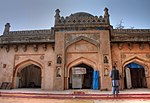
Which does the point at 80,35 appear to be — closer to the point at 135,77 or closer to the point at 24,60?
the point at 24,60

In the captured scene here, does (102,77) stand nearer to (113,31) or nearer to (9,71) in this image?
(113,31)

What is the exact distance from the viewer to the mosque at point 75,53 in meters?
10.1

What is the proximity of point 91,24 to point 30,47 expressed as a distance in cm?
502

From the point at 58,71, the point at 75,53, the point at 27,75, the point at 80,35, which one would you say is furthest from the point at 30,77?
the point at 80,35

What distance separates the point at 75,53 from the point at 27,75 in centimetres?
592

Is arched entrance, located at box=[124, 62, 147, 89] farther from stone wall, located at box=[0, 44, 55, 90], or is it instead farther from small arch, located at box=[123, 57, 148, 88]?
stone wall, located at box=[0, 44, 55, 90]

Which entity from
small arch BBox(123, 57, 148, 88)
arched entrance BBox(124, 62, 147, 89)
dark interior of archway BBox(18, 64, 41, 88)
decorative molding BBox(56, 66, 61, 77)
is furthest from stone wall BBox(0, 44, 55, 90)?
arched entrance BBox(124, 62, 147, 89)

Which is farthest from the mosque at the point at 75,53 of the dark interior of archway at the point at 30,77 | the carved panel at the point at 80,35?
the dark interior of archway at the point at 30,77

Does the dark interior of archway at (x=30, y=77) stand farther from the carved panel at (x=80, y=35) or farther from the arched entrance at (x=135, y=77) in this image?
the arched entrance at (x=135, y=77)

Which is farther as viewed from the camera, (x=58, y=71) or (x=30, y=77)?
(x=30, y=77)

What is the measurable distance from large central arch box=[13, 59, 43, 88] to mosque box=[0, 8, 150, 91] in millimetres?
75

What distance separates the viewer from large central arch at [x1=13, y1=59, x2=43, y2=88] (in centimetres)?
1136

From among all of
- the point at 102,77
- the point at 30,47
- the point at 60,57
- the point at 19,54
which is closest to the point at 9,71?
the point at 19,54

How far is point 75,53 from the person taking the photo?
10.6m
